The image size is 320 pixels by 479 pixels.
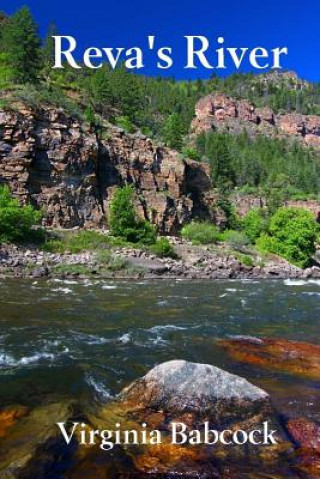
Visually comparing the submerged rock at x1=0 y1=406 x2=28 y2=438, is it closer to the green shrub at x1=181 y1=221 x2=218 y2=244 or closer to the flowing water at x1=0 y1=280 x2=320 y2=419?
the flowing water at x1=0 y1=280 x2=320 y2=419

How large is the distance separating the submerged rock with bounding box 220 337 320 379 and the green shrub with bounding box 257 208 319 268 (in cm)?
4218

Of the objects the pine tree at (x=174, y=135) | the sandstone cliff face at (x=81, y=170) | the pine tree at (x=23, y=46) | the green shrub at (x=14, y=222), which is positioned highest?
the pine tree at (x=23, y=46)

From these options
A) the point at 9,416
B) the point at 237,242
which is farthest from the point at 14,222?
the point at 9,416

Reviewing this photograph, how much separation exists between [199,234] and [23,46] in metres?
40.2

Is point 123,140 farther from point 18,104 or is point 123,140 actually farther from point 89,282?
point 89,282

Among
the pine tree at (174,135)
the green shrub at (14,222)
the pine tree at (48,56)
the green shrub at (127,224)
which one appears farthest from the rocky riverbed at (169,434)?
the pine tree at (48,56)

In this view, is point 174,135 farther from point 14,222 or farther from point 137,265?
point 137,265

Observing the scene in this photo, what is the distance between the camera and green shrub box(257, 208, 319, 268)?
2240 inches

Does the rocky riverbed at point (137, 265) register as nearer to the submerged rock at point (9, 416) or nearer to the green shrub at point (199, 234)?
the green shrub at point (199, 234)

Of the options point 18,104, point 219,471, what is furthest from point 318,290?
point 18,104

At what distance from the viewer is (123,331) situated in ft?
55.9

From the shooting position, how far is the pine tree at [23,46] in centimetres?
6431

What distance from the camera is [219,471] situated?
22.7 feet

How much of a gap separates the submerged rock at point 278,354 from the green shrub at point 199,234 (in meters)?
40.4
